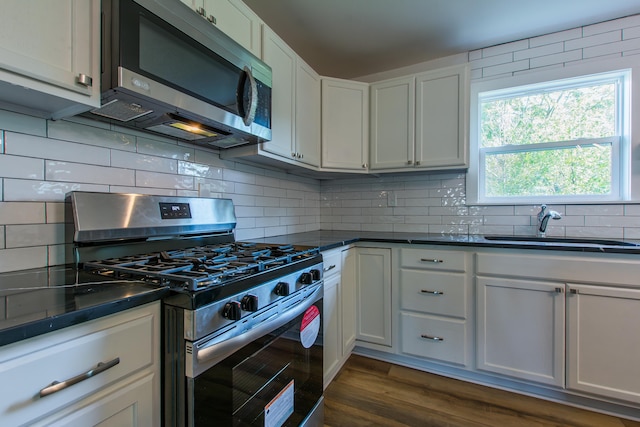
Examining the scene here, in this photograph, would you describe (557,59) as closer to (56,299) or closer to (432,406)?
(432,406)

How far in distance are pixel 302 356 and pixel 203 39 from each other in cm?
148

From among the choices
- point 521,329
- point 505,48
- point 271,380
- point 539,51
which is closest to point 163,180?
point 271,380

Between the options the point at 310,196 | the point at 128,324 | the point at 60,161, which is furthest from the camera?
the point at 310,196

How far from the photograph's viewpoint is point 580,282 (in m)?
1.60

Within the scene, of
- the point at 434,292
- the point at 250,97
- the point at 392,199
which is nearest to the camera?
the point at 250,97

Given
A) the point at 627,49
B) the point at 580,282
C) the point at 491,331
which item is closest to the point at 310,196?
the point at 491,331

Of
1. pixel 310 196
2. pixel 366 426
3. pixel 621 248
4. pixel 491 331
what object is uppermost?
pixel 310 196

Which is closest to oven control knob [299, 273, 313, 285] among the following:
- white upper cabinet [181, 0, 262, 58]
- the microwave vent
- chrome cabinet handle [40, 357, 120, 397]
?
A: chrome cabinet handle [40, 357, 120, 397]

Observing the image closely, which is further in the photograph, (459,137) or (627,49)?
(459,137)

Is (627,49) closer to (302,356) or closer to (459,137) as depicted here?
(459,137)

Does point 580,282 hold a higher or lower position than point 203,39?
lower

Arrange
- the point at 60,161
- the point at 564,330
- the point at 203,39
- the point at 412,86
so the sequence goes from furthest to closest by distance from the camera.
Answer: the point at 412,86, the point at 564,330, the point at 203,39, the point at 60,161

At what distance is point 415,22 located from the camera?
203cm

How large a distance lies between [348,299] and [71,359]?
1650 millimetres
